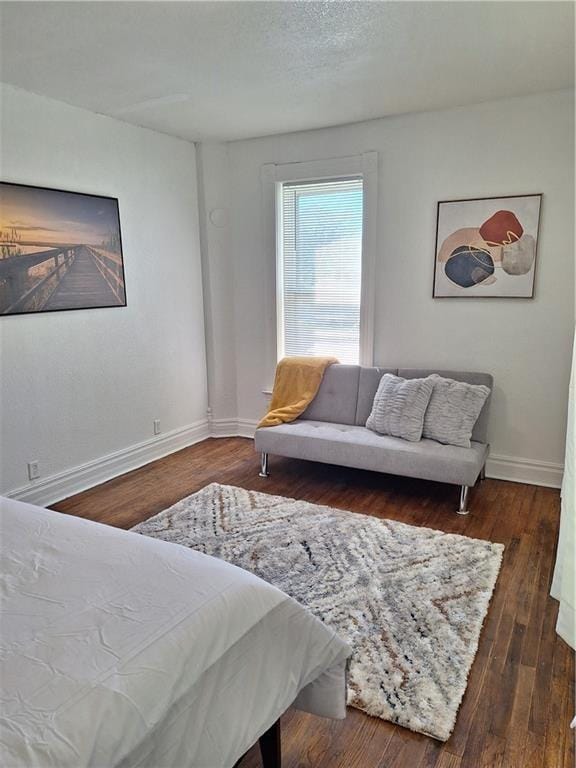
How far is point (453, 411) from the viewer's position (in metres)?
3.45

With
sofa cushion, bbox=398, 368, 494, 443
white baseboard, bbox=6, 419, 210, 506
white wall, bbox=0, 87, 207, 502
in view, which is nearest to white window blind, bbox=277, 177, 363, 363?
sofa cushion, bbox=398, 368, 494, 443

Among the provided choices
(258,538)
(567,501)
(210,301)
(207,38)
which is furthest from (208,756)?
(210,301)

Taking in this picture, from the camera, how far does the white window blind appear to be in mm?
4113

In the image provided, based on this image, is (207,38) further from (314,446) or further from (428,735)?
(428,735)

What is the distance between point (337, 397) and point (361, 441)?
1.96 feet

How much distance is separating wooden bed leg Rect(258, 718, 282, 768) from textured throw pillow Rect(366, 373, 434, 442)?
7.51 feet

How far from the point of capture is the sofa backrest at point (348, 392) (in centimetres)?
390

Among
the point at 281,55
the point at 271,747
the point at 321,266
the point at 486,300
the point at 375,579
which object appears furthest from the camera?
the point at 321,266

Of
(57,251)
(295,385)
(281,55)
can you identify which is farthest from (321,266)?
(57,251)

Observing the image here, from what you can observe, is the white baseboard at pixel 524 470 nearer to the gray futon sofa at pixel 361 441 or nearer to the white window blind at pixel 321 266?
the gray futon sofa at pixel 361 441

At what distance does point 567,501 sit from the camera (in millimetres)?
1707

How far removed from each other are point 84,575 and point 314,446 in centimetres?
241

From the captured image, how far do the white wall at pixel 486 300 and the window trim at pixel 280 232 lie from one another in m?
0.06

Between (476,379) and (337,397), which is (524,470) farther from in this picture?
(337,397)
